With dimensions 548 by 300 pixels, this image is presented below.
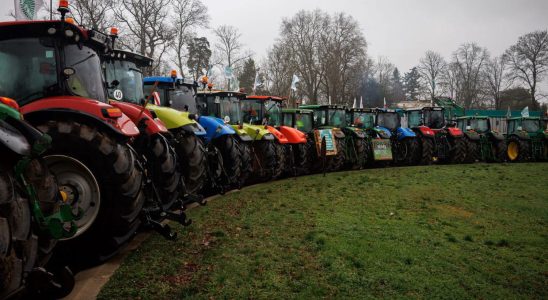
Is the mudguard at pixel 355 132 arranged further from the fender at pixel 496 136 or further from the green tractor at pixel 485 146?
the fender at pixel 496 136

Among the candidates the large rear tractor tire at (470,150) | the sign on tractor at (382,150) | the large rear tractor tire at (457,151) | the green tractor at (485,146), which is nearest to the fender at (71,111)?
the sign on tractor at (382,150)

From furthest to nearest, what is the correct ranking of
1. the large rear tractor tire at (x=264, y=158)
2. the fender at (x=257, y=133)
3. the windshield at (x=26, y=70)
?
the large rear tractor tire at (x=264, y=158), the fender at (x=257, y=133), the windshield at (x=26, y=70)

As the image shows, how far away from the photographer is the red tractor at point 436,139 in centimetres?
1806

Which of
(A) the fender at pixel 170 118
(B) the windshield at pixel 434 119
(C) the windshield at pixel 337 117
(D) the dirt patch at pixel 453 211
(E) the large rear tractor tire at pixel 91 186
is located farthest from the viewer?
(B) the windshield at pixel 434 119

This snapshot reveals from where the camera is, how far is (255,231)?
5969mm

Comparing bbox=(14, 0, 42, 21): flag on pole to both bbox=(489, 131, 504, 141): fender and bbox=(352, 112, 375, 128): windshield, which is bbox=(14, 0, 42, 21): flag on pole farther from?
bbox=(489, 131, 504, 141): fender

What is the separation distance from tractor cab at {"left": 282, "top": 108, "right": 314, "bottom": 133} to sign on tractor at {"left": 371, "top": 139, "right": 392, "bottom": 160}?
8.89 ft

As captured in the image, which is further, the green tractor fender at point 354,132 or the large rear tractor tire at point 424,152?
the large rear tractor tire at point 424,152

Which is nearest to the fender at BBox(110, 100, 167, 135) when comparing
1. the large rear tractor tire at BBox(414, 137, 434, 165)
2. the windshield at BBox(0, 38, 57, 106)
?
the windshield at BBox(0, 38, 57, 106)

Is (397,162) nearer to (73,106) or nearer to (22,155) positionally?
(73,106)

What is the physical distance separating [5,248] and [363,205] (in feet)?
21.5

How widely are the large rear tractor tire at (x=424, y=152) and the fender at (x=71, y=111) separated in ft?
50.8

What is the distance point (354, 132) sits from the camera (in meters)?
16.1

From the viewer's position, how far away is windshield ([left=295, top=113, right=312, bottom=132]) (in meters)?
15.6
